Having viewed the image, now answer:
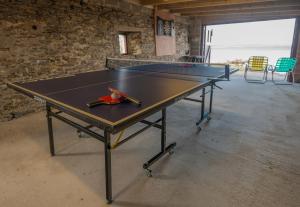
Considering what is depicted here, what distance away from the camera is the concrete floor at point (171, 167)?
1.65m

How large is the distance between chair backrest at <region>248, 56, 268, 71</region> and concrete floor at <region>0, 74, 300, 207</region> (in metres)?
3.37

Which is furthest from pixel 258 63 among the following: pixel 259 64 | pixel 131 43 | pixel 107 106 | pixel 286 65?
pixel 107 106

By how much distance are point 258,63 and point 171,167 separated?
566 cm

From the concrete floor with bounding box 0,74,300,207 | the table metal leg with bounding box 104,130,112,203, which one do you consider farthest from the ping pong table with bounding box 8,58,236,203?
the concrete floor with bounding box 0,74,300,207

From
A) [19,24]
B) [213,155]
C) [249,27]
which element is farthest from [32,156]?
[249,27]

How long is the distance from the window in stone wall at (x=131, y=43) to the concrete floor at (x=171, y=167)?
311cm

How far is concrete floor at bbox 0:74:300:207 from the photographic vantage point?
165 cm

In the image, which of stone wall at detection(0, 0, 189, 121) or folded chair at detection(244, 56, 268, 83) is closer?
→ stone wall at detection(0, 0, 189, 121)

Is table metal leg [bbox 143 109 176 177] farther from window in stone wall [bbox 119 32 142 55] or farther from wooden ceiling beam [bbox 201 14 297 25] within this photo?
wooden ceiling beam [bbox 201 14 297 25]

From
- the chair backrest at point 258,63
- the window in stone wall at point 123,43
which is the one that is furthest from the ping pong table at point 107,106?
the chair backrest at point 258,63

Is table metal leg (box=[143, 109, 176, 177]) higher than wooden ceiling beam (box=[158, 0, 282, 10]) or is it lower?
lower

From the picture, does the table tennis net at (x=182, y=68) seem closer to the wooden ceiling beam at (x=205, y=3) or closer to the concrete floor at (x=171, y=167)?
the concrete floor at (x=171, y=167)

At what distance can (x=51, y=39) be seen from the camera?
3.64 metres

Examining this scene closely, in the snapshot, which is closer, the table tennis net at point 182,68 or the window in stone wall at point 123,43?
the table tennis net at point 182,68
